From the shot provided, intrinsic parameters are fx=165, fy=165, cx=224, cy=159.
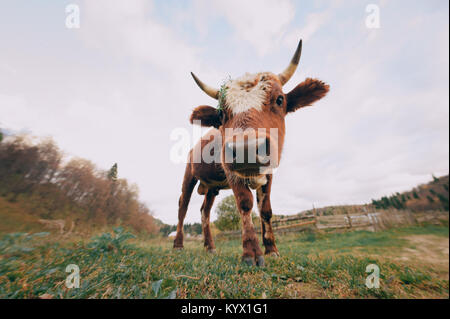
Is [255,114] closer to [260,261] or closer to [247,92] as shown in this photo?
[247,92]

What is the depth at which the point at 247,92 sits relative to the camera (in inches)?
109

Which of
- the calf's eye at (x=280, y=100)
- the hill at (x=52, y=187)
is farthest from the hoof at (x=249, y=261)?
the hill at (x=52, y=187)

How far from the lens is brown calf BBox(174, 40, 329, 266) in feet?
6.47

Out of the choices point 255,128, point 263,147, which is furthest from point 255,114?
point 263,147

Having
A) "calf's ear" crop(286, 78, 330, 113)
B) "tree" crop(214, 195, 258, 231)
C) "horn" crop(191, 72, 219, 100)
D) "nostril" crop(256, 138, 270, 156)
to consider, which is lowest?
"tree" crop(214, 195, 258, 231)

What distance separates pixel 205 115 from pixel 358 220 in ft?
28.6

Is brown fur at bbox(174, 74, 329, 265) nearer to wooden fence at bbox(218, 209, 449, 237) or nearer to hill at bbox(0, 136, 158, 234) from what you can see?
wooden fence at bbox(218, 209, 449, 237)

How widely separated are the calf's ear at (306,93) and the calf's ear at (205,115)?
1.53 metres

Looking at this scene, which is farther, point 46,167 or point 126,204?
point 126,204

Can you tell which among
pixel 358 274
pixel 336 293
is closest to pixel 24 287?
pixel 336 293

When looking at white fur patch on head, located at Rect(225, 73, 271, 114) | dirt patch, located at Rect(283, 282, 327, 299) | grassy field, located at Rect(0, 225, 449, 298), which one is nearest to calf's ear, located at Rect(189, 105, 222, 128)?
white fur patch on head, located at Rect(225, 73, 271, 114)

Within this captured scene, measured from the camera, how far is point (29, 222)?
2.12m
